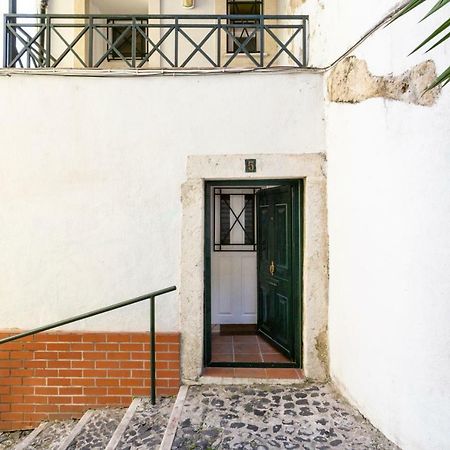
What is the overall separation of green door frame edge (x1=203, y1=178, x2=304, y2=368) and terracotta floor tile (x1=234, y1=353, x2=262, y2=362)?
7cm

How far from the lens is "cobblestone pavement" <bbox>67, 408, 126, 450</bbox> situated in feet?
9.52

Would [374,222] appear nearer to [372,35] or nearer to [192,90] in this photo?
[372,35]

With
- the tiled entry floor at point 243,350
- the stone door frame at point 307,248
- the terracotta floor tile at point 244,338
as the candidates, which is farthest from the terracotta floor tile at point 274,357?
the terracotta floor tile at point 244,338

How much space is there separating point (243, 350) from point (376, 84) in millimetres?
3125

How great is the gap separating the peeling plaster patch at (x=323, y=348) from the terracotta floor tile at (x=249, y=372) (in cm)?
62

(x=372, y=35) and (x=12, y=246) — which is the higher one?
(x=372, y=35)

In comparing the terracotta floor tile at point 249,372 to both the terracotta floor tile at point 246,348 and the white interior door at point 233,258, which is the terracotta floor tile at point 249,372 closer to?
the terracotta floor tile at point 246,348

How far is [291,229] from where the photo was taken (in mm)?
3709

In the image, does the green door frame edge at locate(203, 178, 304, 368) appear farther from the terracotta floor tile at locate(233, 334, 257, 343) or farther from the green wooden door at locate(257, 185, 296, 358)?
the terracotta floor tile at locate(233, 334, 257, 343)

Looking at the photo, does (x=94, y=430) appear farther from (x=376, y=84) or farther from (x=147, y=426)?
(x=376, y=84)

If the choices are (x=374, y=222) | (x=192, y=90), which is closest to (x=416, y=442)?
(x=374, y=222)

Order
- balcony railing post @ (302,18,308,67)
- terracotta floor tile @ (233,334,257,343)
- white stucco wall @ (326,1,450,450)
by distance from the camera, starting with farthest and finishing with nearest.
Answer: terracotta floor tile @ (233,334,257,343) < balcony railing post @ (302,18,308,67) < white stucco wall @ (326,1,450,450)

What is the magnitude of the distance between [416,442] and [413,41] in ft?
8.72

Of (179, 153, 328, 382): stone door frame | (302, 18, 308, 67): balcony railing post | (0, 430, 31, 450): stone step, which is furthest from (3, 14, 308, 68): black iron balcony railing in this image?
(0, 430, 31, 450): stone step
